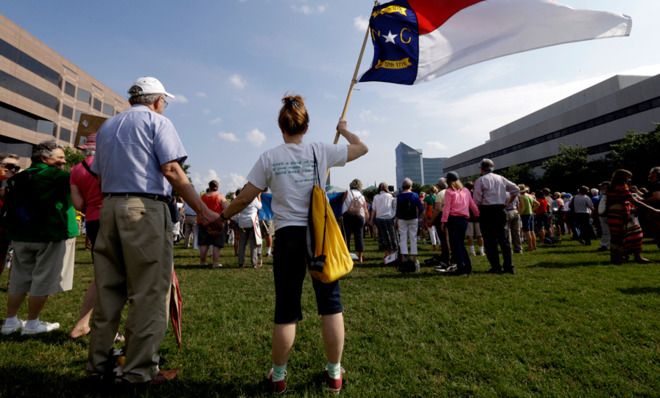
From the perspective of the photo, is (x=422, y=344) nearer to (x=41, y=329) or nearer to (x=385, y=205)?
(x=41, y=329)

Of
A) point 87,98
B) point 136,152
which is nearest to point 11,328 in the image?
point 136,152

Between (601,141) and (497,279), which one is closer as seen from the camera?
(497,279)

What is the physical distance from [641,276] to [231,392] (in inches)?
289

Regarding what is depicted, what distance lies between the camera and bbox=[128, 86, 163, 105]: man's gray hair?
9.25ft

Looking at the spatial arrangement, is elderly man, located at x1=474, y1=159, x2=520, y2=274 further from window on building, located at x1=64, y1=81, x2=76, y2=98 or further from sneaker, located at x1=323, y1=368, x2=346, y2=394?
window on building, located at x1=64, y1=81, x2=76, y2=98

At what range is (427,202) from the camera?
541 inches

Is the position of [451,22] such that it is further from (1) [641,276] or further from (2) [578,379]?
(1) [641,276]

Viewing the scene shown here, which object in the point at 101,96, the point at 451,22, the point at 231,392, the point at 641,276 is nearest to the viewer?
the point at 231,392

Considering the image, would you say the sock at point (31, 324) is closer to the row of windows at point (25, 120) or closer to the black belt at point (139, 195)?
the black belt at point (139, 195)

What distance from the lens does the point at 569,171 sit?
137ft

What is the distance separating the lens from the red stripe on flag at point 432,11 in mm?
4953

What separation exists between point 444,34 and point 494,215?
397 cm

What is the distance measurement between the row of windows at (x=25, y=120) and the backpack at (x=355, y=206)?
47946 millimetres

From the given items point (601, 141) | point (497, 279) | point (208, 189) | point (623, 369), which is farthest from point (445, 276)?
point (601, 141)
